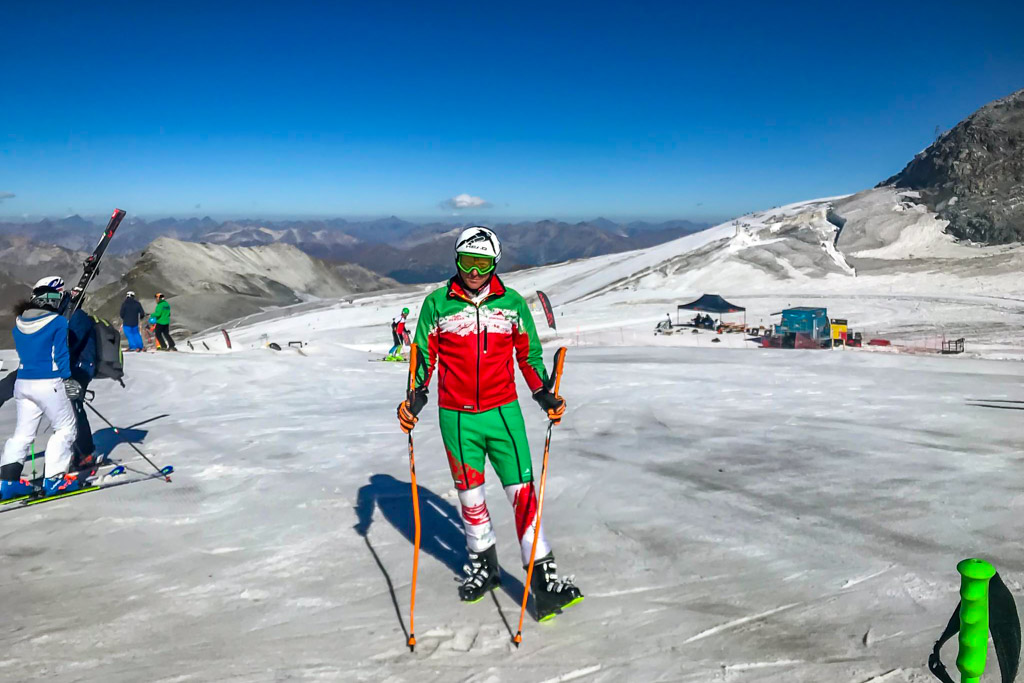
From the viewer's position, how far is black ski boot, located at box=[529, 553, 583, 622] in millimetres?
3926

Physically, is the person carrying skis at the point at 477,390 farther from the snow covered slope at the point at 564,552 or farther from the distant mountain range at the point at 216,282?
the distant mountain range at the point at 216,282

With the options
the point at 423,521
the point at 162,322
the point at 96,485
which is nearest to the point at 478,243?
the point at 423,521

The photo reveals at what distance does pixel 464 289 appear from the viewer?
4.19m

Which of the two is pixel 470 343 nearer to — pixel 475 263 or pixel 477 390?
pixel 477 390

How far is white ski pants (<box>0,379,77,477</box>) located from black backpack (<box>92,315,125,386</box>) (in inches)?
22.7

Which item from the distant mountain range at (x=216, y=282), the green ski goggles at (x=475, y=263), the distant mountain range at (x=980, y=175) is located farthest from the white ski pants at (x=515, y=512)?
the distant mountain range at (x=980, y=175)

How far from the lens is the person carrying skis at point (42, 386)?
235 inches

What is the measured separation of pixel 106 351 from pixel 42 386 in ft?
2.82

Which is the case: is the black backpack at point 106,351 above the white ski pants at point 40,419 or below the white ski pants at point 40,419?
above

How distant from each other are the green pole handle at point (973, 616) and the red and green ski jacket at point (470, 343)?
97.4 inches

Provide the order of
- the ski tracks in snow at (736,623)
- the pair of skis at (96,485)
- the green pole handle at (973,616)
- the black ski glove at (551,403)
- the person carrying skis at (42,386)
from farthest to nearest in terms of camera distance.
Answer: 1. the person carrying skis at (42,386)
2. the pair of skis at (96,485)
3. the black ski glove at (551,403)
4. the ski tracks in snow at (736,623)
5. the green pole handle at (973,616)

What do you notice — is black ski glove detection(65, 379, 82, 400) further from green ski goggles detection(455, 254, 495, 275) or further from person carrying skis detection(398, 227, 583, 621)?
green ski goggles detection(455, 254, 495, 275)

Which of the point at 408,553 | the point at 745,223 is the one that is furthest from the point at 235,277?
the point at 408,553

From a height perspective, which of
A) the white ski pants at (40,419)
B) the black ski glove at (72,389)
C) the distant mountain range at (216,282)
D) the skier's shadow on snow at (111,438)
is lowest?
the skier's shadow on snow at (111,438)
